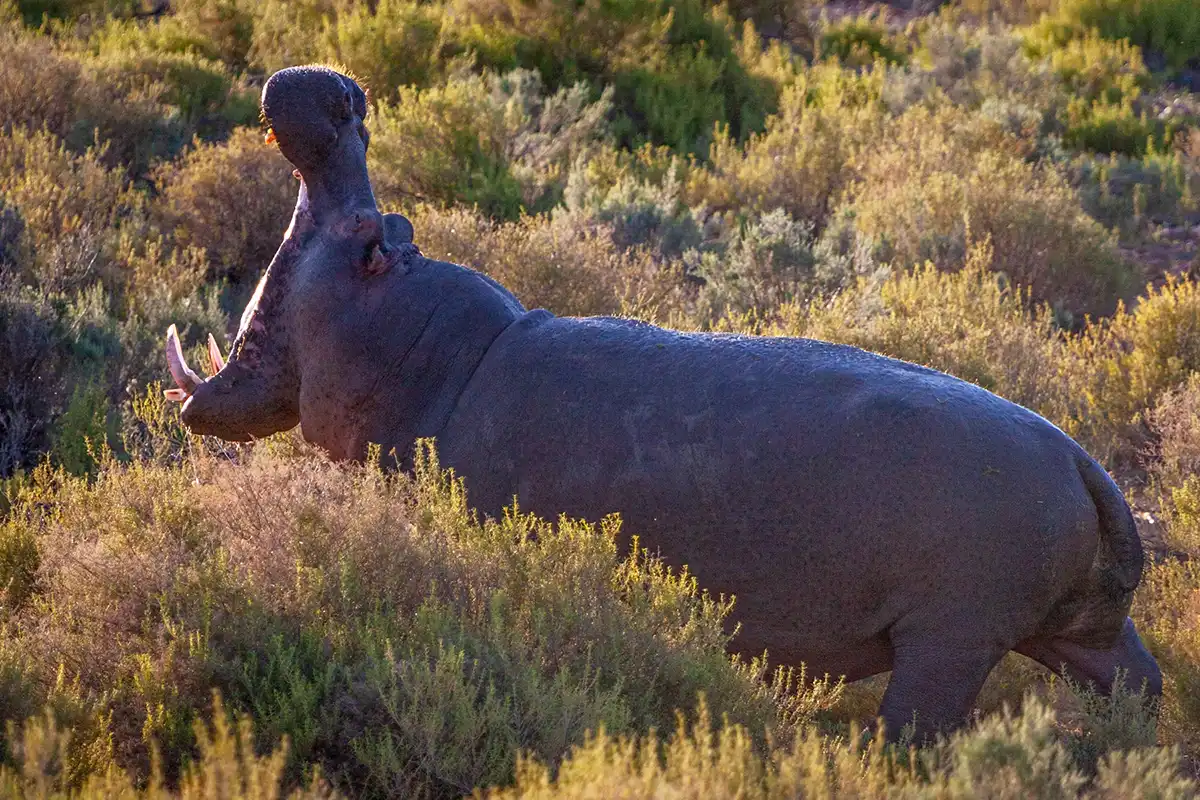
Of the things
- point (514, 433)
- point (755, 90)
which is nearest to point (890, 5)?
point (755, 90)

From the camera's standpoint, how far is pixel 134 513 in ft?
13.8

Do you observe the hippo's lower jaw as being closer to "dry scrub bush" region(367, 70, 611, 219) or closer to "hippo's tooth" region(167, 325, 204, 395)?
"hippo's tooth" region(167, 325, 204, 395)

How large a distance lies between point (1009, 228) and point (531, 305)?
13.0 feet

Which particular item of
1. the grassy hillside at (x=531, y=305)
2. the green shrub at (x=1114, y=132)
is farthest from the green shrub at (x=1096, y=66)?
the green shrub at (x=1114, y=132)

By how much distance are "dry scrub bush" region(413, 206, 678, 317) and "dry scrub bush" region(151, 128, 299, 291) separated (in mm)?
1482

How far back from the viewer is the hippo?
3840 mm

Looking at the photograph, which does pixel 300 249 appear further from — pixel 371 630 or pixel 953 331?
pixel 953 331

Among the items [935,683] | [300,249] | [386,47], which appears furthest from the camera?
[386,47]

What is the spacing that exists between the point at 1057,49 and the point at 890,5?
9509mm

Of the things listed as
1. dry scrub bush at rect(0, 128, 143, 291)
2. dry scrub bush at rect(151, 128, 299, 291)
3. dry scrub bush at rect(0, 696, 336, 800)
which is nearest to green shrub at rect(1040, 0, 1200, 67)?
dry scrub bush at rect(151, 128, 299, 291)

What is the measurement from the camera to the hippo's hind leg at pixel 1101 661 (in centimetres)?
424

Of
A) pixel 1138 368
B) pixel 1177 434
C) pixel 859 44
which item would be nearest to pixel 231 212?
pixel 1138 368

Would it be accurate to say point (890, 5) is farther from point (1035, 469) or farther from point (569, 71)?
point (1035, 469)

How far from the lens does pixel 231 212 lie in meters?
10.3
